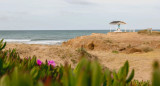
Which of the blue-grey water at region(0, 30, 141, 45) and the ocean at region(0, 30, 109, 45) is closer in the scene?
the ocean at region(0, 30, 109, 45)

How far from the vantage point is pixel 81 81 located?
1.95ft

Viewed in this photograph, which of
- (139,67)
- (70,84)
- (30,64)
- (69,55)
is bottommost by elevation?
(139,67)

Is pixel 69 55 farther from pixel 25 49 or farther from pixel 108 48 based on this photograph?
pixel 108 48

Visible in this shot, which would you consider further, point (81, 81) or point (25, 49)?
point (25, 49)

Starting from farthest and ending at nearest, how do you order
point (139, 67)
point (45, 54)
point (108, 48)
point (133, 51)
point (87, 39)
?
1. point (87, 39)
2. point (108, 48)
3. point (133, 51)
4. point (139, 67)
5. point (45, 54)

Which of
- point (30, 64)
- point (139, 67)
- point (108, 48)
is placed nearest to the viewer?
point (30, 64)

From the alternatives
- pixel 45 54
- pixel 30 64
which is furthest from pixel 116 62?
pixel 30 64

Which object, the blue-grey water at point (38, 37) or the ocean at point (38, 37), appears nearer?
the ocean at point (38, 37)

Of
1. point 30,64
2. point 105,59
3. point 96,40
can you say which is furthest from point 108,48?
point 30,64

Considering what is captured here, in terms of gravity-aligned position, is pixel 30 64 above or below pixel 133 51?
above

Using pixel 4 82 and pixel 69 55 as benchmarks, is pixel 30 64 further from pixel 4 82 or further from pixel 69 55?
pixel 69 55

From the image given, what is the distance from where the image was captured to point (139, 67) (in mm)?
10281

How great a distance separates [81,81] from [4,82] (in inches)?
12.3

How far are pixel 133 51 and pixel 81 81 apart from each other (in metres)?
Answer: 16.2
